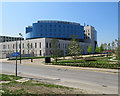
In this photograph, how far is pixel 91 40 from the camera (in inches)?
4633

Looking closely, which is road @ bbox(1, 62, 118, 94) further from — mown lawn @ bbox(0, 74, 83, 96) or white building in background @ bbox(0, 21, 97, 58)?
white building in background @ bbox(0, 21, 97, 58)

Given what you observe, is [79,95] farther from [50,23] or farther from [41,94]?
[50,23]

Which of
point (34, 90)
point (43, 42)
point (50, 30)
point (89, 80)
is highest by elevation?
point (50, 30)

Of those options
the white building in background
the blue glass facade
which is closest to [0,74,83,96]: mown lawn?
the white building in background

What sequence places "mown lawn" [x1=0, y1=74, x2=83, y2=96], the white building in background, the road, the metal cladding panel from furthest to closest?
the metal cladding panel → the white building in background → the road → "mown lawn" [x1=0, y1=74, x2=83, y2=96]

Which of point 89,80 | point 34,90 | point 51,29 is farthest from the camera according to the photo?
point 51,29

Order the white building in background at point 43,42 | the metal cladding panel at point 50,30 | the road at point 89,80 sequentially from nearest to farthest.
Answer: the road at point 89,80 → the white building in background at point 43,42 → the metal cladding panel at point 50,30

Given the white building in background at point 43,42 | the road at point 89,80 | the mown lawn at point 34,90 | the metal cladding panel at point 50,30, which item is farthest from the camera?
the metal cladding panel at point 50,30

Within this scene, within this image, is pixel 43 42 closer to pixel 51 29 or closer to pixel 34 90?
pixel 51 29

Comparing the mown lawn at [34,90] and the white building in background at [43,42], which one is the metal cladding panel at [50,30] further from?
the mown lawn at [34,90]

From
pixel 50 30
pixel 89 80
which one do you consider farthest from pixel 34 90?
pixel 50 30

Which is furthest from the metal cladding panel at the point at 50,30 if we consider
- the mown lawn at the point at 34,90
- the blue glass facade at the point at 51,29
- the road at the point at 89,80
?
the mown lawn at the point at 34,90

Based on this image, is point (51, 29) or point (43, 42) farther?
point (51, 29)

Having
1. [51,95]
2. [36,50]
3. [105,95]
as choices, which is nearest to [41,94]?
[51,95]
